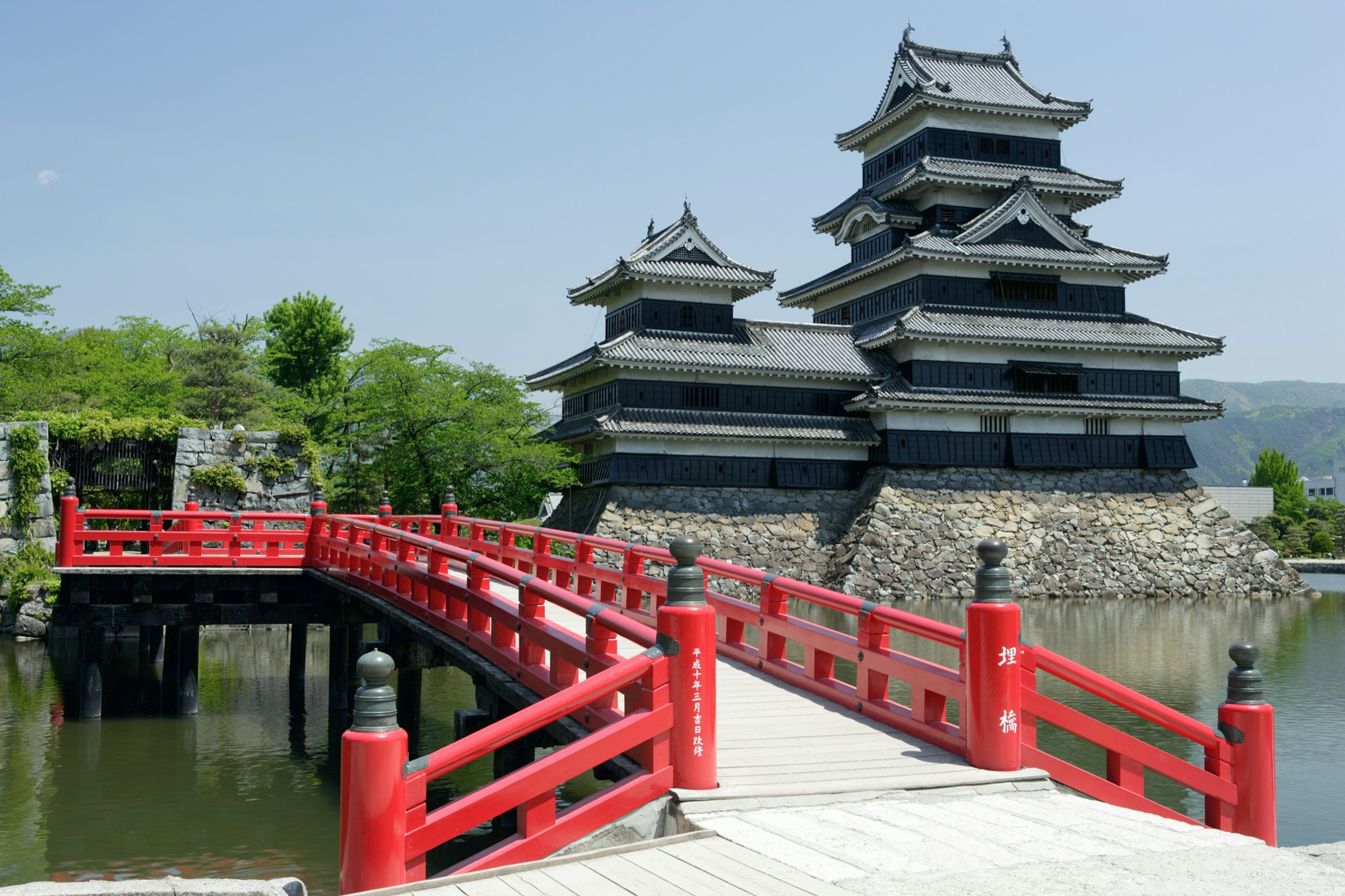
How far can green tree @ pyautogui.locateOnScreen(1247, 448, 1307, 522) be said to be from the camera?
251 ft

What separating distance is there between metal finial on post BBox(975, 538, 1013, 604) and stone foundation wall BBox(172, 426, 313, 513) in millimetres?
25556

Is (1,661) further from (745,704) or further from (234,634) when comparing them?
(745,704)

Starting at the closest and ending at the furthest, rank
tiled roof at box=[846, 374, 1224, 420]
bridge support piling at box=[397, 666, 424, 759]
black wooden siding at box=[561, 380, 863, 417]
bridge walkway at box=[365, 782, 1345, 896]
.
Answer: bridge walkway at box=[365, 782, 1345, 896], bridge support piling at box=[397, 666, 424, 759], black wooden siding at box=[561, 380, 863, 417], tiled roof at box=[846, 374, 1224, 420]

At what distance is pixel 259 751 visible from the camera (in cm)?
1727

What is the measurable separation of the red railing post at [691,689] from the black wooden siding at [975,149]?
4150 cm

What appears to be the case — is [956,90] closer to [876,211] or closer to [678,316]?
[876,211]

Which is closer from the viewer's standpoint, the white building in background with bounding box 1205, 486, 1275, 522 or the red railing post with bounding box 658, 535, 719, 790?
the red railing post with bounding box 658, 535, 719, 790

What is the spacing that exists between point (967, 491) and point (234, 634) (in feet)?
82.4

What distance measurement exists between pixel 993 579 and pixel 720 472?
3300 cm

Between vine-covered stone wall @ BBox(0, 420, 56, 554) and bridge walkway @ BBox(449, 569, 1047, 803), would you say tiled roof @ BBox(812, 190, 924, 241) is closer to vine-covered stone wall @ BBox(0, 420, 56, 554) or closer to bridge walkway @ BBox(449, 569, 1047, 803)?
vine-covered stone wall @ BBox(0, 420, 56, 554)

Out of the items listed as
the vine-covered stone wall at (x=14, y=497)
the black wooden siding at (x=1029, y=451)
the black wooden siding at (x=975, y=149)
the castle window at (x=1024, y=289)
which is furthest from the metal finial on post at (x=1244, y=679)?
the black wooden siding at (x=975, y=149)

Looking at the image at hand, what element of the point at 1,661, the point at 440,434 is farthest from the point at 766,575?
the point at 440,434

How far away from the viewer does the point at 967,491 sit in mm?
41594

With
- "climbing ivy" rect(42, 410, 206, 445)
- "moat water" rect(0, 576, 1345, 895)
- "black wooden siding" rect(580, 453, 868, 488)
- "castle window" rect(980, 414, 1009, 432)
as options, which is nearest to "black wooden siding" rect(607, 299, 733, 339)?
"black wooden siding" rect(580, 453, 868, 488)
